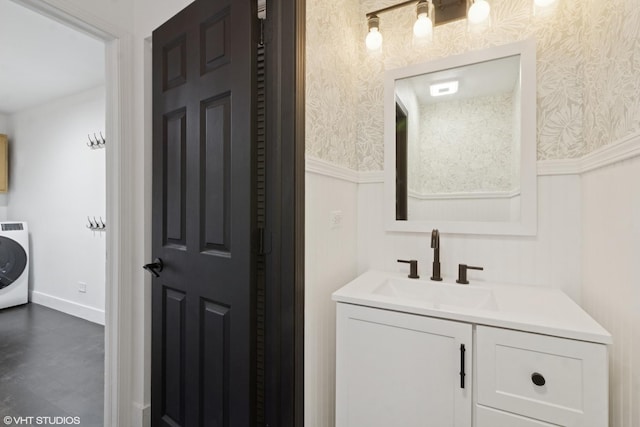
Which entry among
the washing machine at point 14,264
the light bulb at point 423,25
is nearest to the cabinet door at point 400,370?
the light bulb at point 423,25

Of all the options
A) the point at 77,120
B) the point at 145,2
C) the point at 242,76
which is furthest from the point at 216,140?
the point at 77,120

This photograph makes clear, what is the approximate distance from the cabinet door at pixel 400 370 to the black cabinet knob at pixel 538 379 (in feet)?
0.56

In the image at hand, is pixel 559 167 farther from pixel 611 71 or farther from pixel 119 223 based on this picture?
pixel 119 223

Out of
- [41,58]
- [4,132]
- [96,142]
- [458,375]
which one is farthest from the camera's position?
[4,132]

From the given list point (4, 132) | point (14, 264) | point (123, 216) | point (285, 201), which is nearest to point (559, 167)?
point (285, 201)

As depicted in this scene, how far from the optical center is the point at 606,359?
31.2 inches

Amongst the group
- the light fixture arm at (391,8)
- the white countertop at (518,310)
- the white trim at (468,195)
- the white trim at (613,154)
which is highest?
the light fixture arm at (391,8)

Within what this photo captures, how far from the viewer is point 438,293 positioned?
1347 mm

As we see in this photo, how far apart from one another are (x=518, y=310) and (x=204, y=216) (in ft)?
4.15

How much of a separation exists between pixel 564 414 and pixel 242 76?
1.52 m

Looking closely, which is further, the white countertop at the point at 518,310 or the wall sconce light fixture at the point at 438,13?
the wall sconce light fixture at the point at 438,13

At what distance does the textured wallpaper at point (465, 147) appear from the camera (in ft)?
4.52

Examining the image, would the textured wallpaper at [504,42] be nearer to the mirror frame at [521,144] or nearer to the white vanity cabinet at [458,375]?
the mirror frame at [521,144]

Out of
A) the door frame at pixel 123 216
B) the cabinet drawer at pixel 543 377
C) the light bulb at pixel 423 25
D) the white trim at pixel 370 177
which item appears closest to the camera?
the cabinet drawer at pixel 543 377
